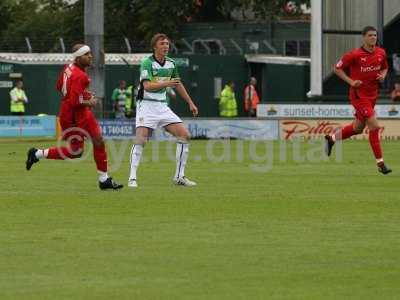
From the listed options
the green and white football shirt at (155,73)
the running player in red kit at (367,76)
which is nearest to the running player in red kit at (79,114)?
the green and white football shirt at (155,73)

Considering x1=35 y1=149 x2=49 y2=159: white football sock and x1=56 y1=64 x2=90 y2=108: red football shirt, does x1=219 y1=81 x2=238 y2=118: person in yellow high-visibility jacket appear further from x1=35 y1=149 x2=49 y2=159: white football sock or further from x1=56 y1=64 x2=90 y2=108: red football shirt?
x1=56 y1=64 x2=90 y2=108: red football shirt

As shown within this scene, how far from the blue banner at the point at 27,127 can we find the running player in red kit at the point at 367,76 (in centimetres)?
2018

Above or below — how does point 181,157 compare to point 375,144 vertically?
below

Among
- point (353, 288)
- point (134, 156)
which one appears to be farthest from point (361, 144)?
point (353, 288)

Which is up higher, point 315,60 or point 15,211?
point 315,60

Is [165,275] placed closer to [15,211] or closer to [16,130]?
[15,211]

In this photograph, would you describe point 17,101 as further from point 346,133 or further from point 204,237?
point 204,237

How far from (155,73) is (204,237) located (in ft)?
19.5

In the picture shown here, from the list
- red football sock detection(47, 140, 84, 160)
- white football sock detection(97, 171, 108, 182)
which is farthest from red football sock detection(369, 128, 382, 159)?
red football sock detection(47, 140, 84, 160)

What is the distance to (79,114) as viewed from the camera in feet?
59.1

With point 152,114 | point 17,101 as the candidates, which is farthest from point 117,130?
point 152,114

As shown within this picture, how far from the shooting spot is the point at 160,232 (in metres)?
13.3

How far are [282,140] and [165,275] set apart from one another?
85.6 ft

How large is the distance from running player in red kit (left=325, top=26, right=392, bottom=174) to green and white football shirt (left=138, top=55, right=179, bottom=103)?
3.42 m
